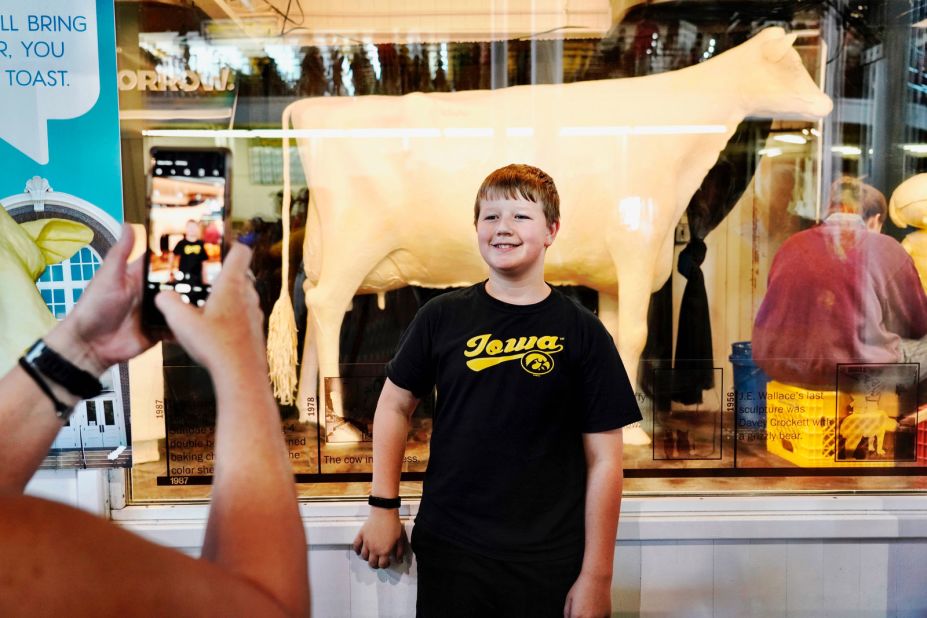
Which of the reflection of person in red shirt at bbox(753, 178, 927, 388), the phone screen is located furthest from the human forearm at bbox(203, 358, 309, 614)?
the reflection of person in red shirt at bbox(753, 178, 927, 388)

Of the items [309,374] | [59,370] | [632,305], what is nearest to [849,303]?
[632,305]

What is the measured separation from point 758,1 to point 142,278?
2199 mm

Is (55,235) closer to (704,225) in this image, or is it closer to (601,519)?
(601,519)

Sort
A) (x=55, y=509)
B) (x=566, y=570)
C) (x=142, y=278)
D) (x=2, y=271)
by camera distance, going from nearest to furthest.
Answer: (x=55, y=509) → (x=142, y=278) → (x=566, y=570) → (x=2, y=271)

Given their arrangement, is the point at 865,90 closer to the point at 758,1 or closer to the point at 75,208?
the point at 758,1

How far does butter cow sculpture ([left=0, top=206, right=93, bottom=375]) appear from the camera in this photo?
1950 mm

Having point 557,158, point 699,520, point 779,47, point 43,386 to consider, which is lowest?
point 699,520

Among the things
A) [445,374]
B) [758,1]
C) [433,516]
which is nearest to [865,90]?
[758,1]

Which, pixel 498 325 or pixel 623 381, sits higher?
pixel 498 325

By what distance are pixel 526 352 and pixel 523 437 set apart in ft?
0.55

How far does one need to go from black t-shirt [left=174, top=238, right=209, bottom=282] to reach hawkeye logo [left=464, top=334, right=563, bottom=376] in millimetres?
736

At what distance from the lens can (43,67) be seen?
1.92 m

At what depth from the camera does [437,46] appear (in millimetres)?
2197

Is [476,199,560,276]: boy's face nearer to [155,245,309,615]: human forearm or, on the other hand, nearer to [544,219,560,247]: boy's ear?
[544,219,560,247]: boy's ear
